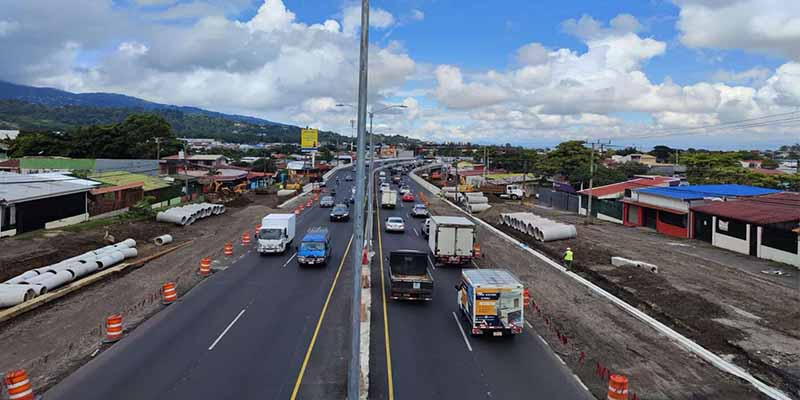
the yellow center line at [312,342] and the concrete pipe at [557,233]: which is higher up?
the concrete pipe at [557,233]

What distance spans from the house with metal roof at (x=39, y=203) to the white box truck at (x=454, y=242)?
27.5 metres

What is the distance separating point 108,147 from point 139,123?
409 inches

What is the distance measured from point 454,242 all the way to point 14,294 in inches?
816

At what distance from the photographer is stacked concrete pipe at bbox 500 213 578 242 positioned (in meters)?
41.2

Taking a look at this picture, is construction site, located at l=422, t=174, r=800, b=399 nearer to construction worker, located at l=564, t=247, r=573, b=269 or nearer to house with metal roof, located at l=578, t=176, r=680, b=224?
construction worker, located at l=564, t=247, r=573, b=269

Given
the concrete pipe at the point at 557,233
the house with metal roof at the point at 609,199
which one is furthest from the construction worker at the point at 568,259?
the house with metal roof at the point at 609,199

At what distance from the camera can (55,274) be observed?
79.7ft

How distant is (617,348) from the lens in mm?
17625

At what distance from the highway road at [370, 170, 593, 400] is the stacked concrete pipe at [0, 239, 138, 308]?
14.3 meters

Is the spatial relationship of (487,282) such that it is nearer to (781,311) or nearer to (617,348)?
(617,348)

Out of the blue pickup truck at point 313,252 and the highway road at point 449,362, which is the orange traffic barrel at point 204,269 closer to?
the blue pickup truck at point 313,252

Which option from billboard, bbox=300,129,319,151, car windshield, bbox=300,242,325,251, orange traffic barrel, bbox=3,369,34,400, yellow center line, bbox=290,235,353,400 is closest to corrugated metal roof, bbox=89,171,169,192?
car windshield, bbox=300,242,325,251

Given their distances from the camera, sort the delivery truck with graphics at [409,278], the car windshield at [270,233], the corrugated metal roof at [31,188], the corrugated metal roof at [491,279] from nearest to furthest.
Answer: the corrugated metal roof at [491,279] < the delivery truck with graphics at [409,278] < the car windshield at [270,233] < the corrugated metal roof at [31,188]

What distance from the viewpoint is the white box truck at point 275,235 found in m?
33.1
